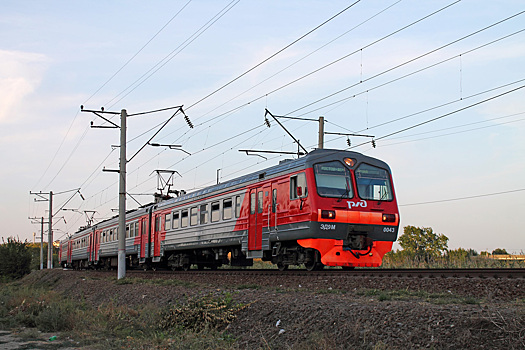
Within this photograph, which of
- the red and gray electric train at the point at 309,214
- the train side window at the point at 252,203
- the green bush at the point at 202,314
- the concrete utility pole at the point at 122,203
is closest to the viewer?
the green bush at the point at 202,314

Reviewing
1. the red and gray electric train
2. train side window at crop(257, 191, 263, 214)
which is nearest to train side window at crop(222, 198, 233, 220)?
the red and gray electric train

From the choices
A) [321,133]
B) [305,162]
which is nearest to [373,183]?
[305,162]

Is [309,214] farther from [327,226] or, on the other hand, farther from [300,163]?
[300,163]

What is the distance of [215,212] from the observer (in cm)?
2062

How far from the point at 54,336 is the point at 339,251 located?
7.34 m

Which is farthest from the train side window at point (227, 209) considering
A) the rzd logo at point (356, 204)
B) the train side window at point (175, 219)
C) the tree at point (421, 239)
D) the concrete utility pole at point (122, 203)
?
the tree at point (421, 239)

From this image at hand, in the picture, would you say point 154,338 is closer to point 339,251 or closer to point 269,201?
point 339,251

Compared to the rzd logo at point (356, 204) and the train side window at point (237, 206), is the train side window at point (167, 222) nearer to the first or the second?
the train side window at point (237, 206)

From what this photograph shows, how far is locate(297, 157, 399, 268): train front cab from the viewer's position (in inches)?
573

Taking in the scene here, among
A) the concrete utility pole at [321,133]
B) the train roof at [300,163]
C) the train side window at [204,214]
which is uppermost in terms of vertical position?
the concrete utility pole at [321,133]

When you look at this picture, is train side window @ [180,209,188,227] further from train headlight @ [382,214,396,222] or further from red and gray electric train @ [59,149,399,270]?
train headlight @ [382,214,396,222]

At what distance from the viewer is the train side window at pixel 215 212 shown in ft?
66.7

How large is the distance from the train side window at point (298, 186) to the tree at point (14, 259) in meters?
38.6

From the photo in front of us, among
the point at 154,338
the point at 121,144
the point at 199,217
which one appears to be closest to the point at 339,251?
the point at 154,338
